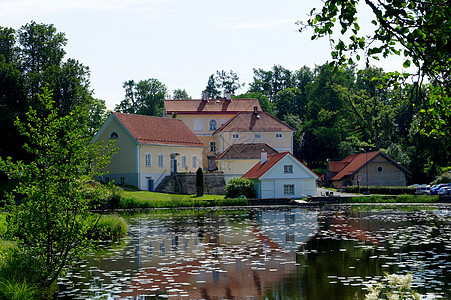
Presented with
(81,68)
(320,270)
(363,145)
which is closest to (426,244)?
(320,270)

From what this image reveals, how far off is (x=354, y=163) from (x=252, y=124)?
1473 centimetres

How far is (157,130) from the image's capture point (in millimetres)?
64312

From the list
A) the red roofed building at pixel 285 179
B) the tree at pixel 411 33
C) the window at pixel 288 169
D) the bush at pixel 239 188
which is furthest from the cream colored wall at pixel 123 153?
the tree at pixel 411 33

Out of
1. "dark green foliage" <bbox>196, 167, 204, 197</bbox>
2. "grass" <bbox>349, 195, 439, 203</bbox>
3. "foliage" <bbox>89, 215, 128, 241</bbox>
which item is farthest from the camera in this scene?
"dark green foliage" <bbox>196, 167, 204, 197</bbox>

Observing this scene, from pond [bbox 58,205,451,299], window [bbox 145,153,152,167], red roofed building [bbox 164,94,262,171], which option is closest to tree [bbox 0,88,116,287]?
pond [bbox 58,205,451,299]

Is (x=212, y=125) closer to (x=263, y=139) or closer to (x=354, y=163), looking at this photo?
(x=263, y=139)

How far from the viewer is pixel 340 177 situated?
70.8 m

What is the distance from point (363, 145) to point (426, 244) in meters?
62.6

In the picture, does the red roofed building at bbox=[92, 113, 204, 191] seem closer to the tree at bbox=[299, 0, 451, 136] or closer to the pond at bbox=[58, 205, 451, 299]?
the pond at bbox=[58, 205, 451, 299]

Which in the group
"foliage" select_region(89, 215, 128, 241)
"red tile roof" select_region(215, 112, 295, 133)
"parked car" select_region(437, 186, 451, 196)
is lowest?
"foliage" select_region(89, 215, 128, 241)

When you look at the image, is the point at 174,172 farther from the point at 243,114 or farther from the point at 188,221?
the point at 188,221

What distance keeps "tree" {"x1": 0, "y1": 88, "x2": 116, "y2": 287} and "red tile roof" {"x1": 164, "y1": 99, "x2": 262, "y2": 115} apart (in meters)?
67.2

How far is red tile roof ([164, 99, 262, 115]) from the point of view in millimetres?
81938

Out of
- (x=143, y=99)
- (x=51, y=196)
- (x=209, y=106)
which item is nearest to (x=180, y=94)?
(x=143, y=99)
